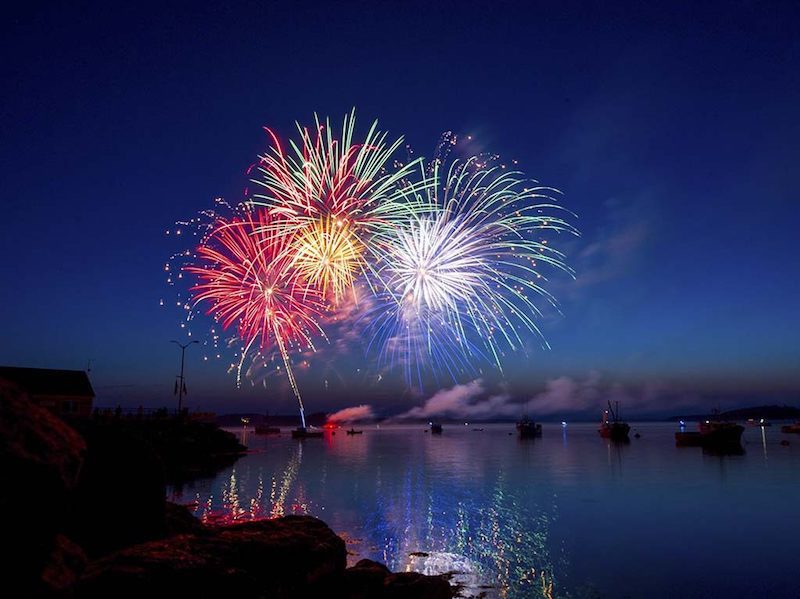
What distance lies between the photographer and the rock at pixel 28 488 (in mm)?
9008

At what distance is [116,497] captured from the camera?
15.4m

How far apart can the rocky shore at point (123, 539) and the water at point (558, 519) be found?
1263cm

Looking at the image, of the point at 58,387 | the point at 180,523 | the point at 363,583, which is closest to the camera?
the point at 363,583

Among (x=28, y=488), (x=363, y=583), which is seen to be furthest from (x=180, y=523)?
(x=28, y=488)

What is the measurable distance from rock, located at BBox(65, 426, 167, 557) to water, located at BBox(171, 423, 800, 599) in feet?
51.4

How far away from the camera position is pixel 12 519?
8.98 m

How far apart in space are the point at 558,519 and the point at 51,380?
219 feet

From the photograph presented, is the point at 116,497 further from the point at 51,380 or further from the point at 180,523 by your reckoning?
the point at 51,380

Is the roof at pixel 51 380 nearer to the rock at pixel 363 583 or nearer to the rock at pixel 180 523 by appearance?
the rock at pixel 180 523

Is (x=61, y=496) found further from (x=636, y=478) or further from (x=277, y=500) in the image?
(x=636, y=478)

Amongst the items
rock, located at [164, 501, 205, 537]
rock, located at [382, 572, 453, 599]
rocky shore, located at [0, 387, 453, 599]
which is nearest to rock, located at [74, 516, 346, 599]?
rocky shore, located at [0, 387, 453, 599]

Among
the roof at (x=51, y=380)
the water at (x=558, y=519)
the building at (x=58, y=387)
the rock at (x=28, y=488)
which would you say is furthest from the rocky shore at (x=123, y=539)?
the roof at (x=51, y=380)

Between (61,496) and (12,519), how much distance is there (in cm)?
89

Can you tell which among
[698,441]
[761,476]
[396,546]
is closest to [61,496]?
[396,546]
